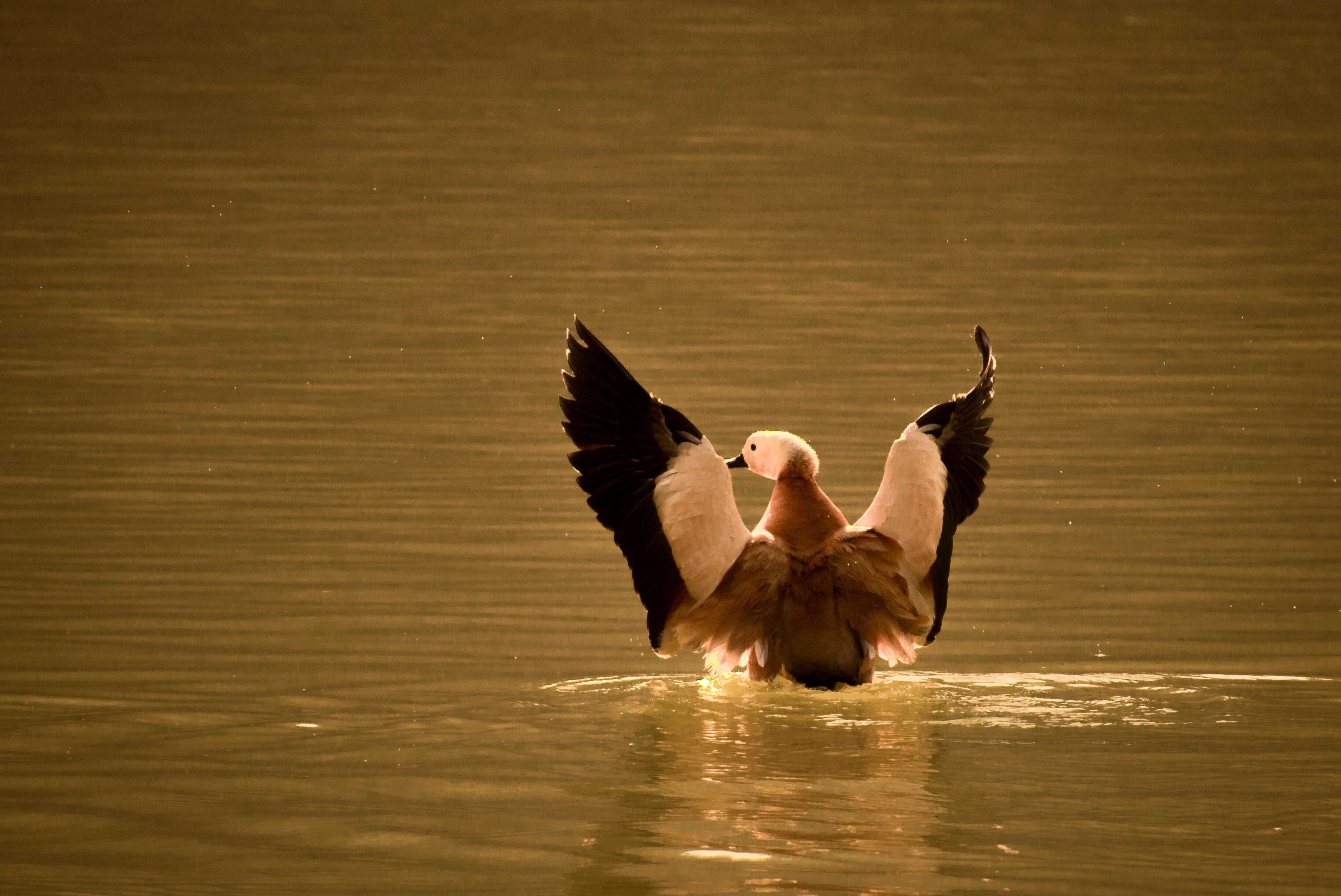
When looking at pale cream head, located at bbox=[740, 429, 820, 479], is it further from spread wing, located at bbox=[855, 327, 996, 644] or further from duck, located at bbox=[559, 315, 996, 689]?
spread wing, located at bbox=[855, 327, 996, 644]

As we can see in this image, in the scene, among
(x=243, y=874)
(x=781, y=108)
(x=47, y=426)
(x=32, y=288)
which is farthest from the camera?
(x=781, y=108)

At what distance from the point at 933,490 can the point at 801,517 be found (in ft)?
1.14

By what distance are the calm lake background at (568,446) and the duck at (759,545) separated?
0.49 feet

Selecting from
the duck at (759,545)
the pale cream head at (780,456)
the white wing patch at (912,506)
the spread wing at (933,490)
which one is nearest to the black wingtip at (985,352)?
the spread wing at (933,490)

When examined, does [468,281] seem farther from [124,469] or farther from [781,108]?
[124,469]

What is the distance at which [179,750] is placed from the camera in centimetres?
400

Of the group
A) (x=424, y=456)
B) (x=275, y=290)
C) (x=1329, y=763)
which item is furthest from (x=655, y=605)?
(x=275, y=290)

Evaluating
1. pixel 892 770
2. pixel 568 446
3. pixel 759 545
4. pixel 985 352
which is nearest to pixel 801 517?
pixel 759 545

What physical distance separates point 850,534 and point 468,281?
8.58m

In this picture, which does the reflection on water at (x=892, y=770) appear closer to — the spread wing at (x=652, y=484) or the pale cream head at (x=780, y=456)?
the spread wing at (x=652, y=484)

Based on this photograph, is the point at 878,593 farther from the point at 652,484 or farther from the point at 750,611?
the point at 652,484

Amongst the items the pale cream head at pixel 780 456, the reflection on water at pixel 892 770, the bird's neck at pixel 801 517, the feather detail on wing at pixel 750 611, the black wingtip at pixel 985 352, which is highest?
the black wingtip at pixel 985 352

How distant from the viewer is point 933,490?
480 centimetres

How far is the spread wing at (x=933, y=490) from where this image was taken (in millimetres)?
4770
